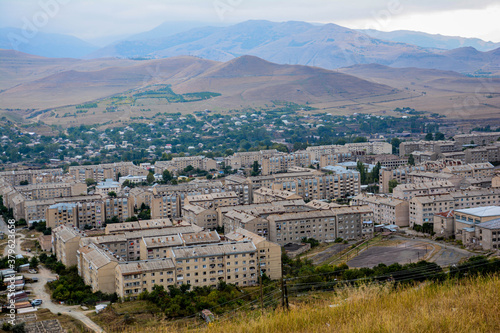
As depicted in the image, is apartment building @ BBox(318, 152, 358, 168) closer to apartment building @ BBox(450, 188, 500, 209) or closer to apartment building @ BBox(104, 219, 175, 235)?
apartment building @ BBox(450, 188, 500, 209)

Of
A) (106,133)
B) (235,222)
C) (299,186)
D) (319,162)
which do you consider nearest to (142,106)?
(106,133)

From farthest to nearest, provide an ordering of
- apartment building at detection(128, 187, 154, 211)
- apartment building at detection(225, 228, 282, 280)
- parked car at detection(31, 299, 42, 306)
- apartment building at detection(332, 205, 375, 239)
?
1. apartment building at detection(128, 187, 154, 211)
2. apartment building at detection(332, 205, 375, 239)
3. apartment building at detection(225, 228, 282, 280)
4. parked car at detection(31, 299, 42, 306)

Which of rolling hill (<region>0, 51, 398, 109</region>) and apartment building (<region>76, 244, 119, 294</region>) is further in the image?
rolling hill (<region>0, 51, 398, 109</region>)

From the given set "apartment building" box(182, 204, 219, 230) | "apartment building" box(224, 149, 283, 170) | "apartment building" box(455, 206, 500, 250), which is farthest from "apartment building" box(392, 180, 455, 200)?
"apartment building" box(224, 149, 283, 170)

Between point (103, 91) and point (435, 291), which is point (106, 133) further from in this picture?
point (435, 291)

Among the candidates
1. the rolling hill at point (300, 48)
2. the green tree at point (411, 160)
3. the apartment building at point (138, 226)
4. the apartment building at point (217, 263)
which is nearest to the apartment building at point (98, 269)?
the apartment building at point (217, 263)

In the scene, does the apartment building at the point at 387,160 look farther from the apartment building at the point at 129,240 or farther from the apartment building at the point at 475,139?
the apartment building at the point at 129,240
